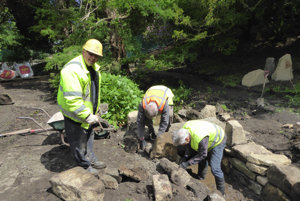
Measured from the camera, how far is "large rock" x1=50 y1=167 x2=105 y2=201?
89.4 inches

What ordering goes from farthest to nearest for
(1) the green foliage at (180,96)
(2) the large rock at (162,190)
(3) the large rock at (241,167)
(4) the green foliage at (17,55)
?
(4) the green foliage at (17,55), (1) the green foliage at (180,96), (3) the large rock at (241,167), (2) the large rock at (162,190)

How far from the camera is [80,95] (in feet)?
8.00

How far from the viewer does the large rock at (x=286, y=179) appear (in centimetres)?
269

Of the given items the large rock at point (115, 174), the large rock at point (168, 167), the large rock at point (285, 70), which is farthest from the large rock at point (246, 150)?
the large rock at point (285, 70)

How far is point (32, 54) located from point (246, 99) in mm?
15554

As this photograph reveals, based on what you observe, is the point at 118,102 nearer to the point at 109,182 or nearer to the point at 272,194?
the point at 109,182

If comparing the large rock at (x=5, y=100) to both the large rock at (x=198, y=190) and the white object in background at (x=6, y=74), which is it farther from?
the large rock at (x=198, y=190)

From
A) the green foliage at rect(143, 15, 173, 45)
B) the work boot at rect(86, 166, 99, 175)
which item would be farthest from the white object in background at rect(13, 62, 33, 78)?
the work boot at rect(86, 166, 99, 175)

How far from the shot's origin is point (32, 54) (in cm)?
1498

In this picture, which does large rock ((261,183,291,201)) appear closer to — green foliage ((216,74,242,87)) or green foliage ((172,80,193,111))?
green foliage ((172,80,193,111))

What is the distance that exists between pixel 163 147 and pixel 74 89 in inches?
79.7

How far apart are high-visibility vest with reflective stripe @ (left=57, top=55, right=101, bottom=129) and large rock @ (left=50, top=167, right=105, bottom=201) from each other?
732mm

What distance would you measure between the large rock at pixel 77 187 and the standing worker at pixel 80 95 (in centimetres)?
42

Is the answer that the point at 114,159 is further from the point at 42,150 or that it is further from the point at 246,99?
the point at 246,99
